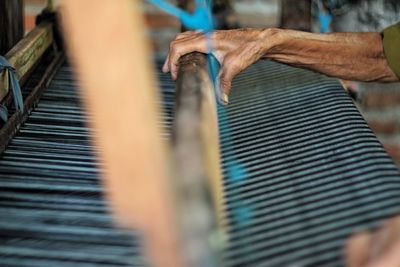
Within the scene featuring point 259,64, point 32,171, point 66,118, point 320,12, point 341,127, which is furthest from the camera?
point 320,12

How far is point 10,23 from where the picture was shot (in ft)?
5.68

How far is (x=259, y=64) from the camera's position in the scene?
1.84m

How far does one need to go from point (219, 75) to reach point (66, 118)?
1.14 feet

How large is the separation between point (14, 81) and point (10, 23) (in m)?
0.44

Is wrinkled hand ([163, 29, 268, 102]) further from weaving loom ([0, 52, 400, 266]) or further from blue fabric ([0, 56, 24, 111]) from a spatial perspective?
blue fabric ([0, 56, 24, 111])

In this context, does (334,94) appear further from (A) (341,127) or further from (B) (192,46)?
(B) (192,46)

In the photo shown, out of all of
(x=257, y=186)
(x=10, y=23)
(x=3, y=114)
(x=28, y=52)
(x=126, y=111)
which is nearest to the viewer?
(x=126, y=111)

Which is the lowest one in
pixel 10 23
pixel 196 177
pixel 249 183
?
pixel 249 183

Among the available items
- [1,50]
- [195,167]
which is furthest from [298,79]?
[195,167]

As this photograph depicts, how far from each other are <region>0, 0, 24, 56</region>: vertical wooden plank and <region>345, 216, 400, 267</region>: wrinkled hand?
114 centimetres

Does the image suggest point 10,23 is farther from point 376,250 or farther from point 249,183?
point 376,250

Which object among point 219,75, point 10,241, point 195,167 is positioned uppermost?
point 195,167

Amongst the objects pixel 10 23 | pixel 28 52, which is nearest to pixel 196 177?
pixel 28 52

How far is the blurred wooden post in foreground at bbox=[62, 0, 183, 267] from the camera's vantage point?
511 millimetres
